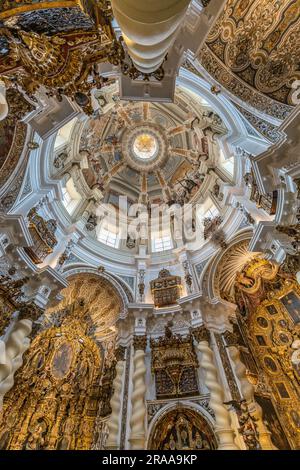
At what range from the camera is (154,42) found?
388 cm

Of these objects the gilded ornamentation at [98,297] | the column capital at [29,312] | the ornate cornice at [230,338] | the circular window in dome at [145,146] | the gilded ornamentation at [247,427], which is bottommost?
the gilded ornamentation at [247,427]

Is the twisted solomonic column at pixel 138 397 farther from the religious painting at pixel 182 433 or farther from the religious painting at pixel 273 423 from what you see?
the religious painting at pixel 273 423

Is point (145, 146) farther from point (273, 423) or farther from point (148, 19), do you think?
point (273, 423)

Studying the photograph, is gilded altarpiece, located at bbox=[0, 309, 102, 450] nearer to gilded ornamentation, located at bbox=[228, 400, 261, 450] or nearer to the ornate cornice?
gilded ornamentation, located at bbox=[228, 400, 261, 450]

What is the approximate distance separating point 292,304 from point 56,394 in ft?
35.4

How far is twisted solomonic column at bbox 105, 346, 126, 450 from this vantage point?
7988 millimetres

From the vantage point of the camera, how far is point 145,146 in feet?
61.3

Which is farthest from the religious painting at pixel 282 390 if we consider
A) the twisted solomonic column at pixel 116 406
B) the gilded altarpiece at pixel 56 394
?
the gilded altarpiece at pixel 56 394

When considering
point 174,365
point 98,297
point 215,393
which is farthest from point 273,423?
point 98,297

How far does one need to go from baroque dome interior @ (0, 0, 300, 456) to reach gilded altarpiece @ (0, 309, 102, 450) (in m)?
0.05

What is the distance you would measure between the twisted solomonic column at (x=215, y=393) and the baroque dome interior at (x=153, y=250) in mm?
43

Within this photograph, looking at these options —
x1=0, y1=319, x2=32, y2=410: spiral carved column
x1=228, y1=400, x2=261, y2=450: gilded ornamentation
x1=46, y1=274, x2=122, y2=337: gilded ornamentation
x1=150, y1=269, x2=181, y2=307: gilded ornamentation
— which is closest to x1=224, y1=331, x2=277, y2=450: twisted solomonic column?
x1=228, y1=400, x2=261, y2=450: gilded ornamentation

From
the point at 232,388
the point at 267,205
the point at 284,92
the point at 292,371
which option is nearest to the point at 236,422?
the point at 232,388

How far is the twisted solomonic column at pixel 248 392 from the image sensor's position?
7.20 meters
